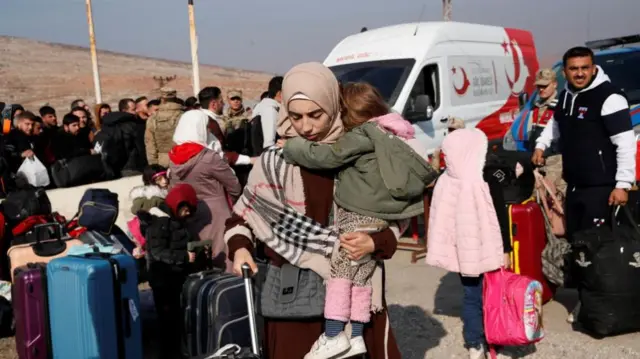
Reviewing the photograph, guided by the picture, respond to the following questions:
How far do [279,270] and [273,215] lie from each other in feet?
0.76

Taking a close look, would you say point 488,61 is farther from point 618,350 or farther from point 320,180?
point 320,180

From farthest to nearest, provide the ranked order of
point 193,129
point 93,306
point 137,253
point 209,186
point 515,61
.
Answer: point 515,61, point 209,186, point 193,129, point 137,253, point 93,306

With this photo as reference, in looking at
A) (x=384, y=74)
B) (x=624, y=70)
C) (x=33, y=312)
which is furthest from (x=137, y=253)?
(x=624, y=70)

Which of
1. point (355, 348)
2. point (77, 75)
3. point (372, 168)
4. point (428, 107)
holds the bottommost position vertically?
point (355, 348)

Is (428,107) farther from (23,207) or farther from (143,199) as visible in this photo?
(23,207)

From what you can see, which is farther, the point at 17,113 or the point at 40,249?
the point at 17,113

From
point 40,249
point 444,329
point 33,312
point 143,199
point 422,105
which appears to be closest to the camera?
point 33,312

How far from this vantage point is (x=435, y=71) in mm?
9680

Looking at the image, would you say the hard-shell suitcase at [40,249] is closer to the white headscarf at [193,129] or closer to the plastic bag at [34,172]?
the white headscarf at [193,129]

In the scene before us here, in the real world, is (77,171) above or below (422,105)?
below

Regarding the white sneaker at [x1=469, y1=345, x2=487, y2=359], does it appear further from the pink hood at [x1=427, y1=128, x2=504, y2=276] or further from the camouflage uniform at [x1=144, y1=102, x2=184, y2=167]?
the camouflage uniform at [x1=144, y1=102, x2=184, y2=167]

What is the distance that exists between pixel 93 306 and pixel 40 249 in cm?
136

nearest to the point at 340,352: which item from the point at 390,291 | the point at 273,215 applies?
the point at 273,215

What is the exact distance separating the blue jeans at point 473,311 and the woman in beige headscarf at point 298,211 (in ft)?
6.39
